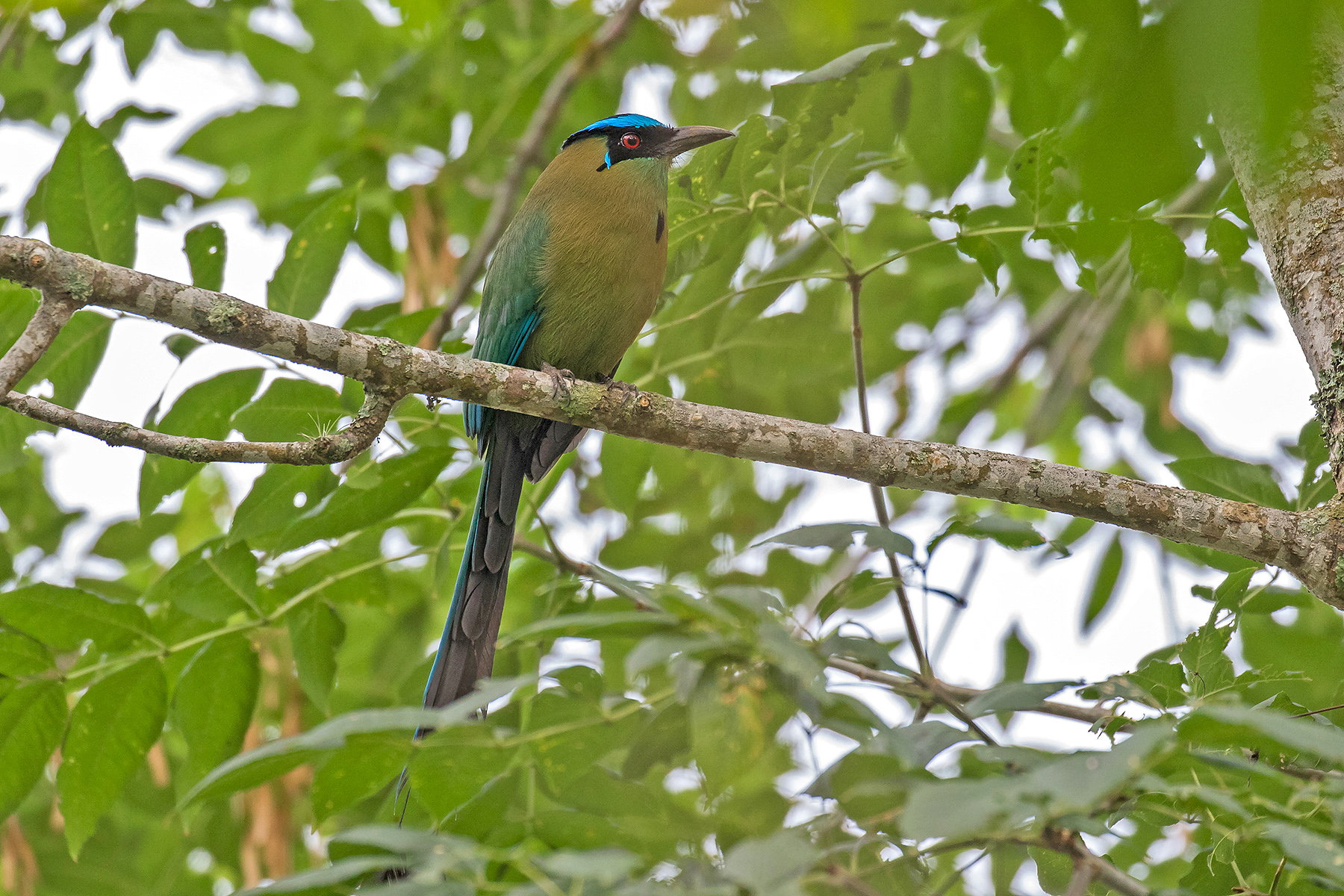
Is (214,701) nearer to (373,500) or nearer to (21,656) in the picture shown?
(21,656)

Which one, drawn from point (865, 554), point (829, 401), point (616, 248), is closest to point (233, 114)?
point (616, 248)

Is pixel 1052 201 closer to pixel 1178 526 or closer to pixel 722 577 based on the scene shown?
pixel 1178 526

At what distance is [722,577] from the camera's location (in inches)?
134

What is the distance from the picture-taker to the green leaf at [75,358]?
237cm

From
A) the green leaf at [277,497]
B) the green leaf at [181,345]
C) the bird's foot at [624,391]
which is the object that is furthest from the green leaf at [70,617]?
the bird's foot at [624,391]

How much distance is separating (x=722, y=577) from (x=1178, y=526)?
5.44 ft

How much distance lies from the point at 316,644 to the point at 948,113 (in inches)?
83.2

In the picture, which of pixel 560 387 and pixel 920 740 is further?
pixel 560 387

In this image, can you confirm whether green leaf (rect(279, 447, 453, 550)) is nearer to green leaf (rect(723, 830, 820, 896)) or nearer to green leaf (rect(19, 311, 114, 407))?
green leaf (rect(19, 311, 114, 407))

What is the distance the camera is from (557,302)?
3057 millimetres

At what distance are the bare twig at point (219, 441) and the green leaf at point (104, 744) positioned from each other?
734mm

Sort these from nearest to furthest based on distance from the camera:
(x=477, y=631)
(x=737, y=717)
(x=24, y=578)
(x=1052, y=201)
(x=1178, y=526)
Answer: (x=737, y=717), (x=1178, y=526), (x=1052, y=201), (x=477, y=631), (x=24, y=578)

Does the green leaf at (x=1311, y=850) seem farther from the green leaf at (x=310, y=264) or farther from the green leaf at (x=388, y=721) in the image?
the green leaf at (x=310, y=264)

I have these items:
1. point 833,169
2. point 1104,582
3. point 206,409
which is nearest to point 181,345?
point 206,409
